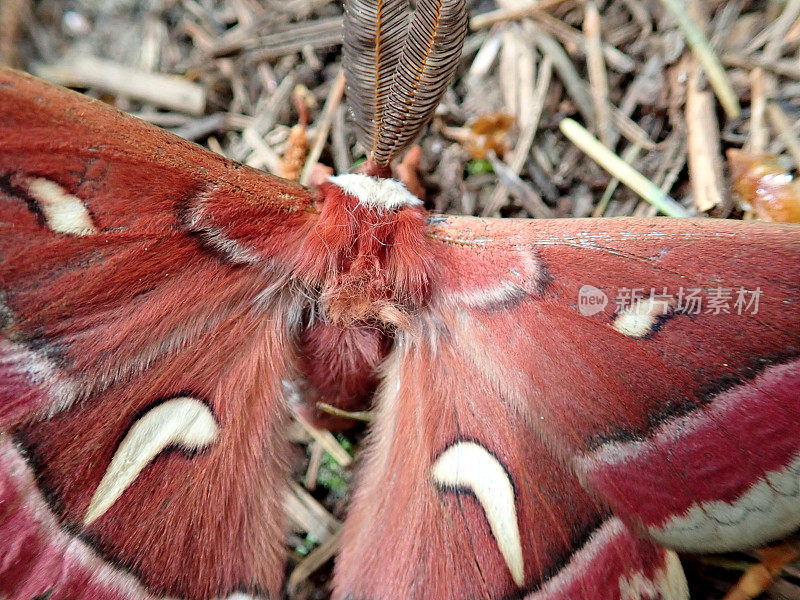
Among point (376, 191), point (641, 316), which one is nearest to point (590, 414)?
point (641, 316)

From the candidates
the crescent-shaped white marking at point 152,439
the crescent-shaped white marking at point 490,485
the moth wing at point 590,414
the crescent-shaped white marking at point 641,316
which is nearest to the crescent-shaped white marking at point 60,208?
the crescent-shaped white marking at point 152,439

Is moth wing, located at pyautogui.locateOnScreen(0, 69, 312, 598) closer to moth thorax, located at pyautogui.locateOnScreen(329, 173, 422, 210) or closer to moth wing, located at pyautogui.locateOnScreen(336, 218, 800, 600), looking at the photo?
moth thorax, located at pyautogui.locateOnScreen(329, 173, 422, 210)

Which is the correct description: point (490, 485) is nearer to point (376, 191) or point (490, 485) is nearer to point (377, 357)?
point (377, 357)

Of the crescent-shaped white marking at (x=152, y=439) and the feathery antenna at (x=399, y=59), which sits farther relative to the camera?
the crescent-shaped white marking at (x=152, y=439)

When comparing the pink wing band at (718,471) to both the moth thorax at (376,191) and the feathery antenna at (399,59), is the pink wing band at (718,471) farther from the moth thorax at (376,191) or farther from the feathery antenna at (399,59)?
the feathery antenna at (399,59)

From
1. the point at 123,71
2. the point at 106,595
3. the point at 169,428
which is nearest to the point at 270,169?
the point at 123,71
